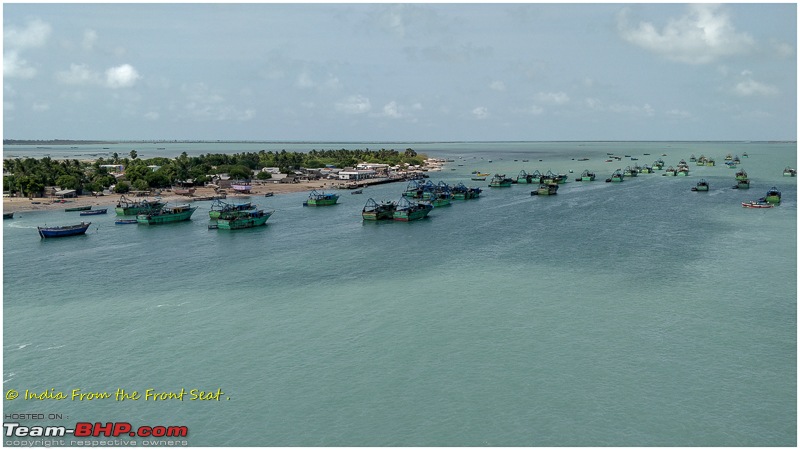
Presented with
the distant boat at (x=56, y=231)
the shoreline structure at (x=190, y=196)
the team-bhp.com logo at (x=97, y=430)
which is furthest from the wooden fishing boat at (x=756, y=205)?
the distant boat at (x=56, y=231)

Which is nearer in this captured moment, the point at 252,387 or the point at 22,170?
the point at 252,387

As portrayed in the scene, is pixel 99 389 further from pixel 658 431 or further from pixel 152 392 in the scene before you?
pixel 658 431

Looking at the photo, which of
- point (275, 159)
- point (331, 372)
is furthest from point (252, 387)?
point (275, 159)

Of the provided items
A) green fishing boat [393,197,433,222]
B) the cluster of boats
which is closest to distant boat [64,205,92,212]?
the cluster of boats

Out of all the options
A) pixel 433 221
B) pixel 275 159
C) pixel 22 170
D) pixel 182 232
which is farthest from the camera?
pixel 275 159

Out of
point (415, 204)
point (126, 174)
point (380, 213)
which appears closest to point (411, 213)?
point (380, 213)

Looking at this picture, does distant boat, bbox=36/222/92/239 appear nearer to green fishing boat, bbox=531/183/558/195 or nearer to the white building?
green fishing boat, bbox=531/183/558/195
